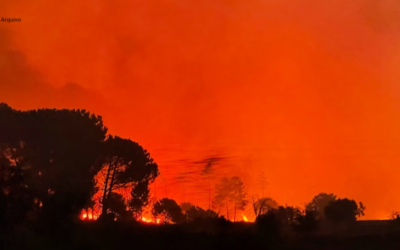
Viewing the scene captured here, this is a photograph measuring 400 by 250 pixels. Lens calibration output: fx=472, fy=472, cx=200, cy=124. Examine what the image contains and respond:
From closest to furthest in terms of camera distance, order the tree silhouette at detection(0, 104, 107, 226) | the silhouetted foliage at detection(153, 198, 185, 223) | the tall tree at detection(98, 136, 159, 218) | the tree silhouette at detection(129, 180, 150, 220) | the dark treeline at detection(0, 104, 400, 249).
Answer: the dark treeline at detection(0, 104, 400, 249) → the tree silhouette at detection(0, 104, 107, 226) → the tall tree at detection(98, 136, 159, 218) → the tree silhouette at detection(129, 180, 150, 220) → the silhouetted foliage at detection(153, 198, 185, 223)

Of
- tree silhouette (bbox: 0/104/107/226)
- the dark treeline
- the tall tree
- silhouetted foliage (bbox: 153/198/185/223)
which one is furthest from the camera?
silhouetted foliage (bbox: 153/198/185/223)

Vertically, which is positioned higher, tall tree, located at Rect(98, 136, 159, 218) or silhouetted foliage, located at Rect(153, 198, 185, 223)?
tall tree, located at Rect(98, 136, 159, 218)

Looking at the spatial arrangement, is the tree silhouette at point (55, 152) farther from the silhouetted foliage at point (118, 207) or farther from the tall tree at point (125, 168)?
the silhouetted foliage at point (118, 207)

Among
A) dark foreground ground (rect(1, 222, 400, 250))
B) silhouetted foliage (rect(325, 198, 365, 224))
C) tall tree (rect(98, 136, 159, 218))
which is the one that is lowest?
dark foreground ground (rect(1, 222, 400, 250))

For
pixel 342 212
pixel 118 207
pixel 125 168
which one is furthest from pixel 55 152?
pixel 342 212

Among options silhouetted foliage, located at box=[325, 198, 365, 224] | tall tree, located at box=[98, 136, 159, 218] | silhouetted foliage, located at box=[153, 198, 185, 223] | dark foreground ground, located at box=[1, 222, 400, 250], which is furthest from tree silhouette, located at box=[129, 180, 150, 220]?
silhouetted foliage, located at box=[325, 198, 365, 224]

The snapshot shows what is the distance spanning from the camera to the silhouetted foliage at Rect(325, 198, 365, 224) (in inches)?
1822

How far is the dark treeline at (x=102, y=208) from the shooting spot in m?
31.9

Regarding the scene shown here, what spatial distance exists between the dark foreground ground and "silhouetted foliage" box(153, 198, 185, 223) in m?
13.1

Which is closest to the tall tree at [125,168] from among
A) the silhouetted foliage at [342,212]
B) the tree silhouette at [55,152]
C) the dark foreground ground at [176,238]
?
the tree silhouette at [55,152]

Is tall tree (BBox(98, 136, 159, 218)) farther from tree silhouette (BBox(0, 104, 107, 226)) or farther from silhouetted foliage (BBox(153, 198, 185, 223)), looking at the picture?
silhouetted foliage (BBox(153, 198, 185, 223))

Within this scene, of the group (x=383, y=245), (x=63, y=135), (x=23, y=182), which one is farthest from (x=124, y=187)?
(x=383, y=245)

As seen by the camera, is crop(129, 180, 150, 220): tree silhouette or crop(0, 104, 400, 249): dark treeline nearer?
crop(0, 104, 400, 249): dark treeline

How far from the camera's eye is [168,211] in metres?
53.5
